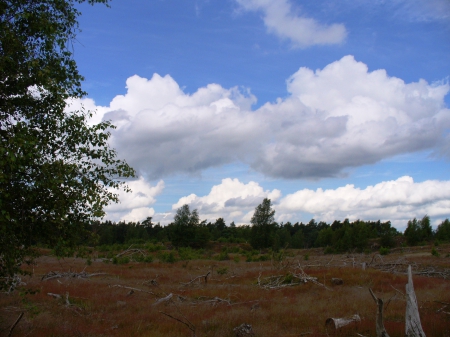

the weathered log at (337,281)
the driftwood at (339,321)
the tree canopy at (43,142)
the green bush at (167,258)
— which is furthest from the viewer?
the green bush at (167,258)

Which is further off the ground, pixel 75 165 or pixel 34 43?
pixel 34 43

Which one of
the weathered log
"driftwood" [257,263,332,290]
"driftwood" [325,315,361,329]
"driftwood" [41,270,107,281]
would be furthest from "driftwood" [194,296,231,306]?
"driftwood" [41,270,107,281]

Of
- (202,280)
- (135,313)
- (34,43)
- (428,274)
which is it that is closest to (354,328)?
(135,313)

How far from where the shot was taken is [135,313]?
1280 centimetres

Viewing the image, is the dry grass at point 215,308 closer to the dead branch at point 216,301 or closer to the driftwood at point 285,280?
the dead branch at point 216,301

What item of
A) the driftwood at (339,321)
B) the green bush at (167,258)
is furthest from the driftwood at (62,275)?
the driftwood at (339,321)

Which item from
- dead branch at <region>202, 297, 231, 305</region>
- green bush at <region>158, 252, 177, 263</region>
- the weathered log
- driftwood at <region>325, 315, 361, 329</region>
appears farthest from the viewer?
green bush at <region>158, 252, 177, 263</region>

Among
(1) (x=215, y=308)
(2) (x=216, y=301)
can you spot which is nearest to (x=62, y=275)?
(2) (x=216, y=301)

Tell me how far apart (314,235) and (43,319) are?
363 feet

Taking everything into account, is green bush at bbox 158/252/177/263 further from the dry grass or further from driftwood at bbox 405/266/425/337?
driftwood at bbox 405/266/425/337

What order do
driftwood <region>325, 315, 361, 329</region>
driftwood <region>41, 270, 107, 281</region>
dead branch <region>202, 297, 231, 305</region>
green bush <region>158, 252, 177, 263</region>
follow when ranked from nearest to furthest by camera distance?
driftwood <region>325, 315, 361, 329</region> < dead branch <region>202, 297, 231, 305</region> < driftwood <region>41, 270, 107, 281</region> < green bush <region>158, 252, 177, 263</region>

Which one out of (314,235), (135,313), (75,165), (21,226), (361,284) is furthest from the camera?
(314,235)

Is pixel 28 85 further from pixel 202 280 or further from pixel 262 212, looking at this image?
pixel 262 212

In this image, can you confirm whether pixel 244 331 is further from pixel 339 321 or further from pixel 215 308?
pixel 215 308
